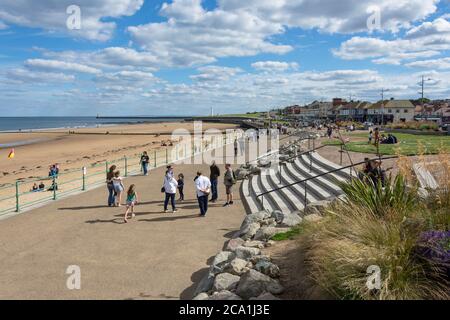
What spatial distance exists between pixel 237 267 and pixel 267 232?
74.6 inches

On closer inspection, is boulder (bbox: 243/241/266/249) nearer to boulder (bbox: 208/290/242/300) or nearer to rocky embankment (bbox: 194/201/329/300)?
rocky embankment (bbox: 194/201/329/300)

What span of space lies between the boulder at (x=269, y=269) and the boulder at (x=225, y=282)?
0.36 m

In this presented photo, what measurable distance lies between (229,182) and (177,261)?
540 cm

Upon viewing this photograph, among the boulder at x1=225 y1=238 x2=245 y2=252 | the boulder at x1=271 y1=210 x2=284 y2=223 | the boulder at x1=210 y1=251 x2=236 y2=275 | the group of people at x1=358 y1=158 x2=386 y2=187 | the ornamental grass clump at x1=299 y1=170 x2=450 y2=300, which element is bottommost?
the boulder at x1=225 y1=238 x2=245 y2=252

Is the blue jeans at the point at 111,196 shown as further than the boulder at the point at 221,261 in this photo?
Yes

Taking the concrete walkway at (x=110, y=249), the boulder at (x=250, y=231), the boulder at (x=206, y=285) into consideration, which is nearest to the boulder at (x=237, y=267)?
the boulder at (x=206, y=285)

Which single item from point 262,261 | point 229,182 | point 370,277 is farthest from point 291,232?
point 229,182

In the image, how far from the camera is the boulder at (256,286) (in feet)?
16.5

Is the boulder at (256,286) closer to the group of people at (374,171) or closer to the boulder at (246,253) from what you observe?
the boulder at (246,253)

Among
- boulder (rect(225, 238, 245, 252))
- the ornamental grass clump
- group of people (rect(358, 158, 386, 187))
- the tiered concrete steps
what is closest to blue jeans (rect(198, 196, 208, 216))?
the tiered concrete steps

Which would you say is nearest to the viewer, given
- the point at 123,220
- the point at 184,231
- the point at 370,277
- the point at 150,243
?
the point at 370,277

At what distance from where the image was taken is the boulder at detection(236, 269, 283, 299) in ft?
16.5
